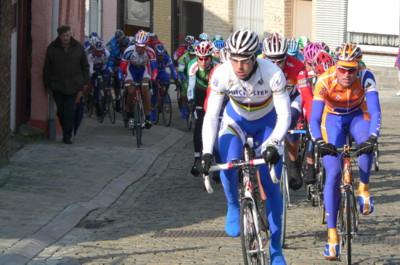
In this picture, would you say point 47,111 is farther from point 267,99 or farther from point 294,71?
point 267,99

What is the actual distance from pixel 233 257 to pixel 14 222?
2557 millimetres

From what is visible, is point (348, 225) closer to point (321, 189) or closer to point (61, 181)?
point (321, 189)

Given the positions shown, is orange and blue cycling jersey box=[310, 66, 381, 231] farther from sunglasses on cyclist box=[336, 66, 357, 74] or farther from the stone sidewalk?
the stone sidewalk

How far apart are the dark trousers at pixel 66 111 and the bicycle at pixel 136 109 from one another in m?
1.06

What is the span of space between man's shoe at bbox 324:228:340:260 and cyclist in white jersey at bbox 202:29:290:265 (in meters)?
0.99

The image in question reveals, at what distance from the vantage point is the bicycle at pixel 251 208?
8734 millimetres

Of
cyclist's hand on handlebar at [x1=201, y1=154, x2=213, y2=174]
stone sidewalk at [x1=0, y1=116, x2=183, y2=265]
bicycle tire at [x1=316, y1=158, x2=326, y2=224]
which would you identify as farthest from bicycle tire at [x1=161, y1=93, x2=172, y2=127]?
cyclist's hand on handlebar at [x1=201, y1=154, x2=213, y2=174]

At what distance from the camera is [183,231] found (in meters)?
12.0

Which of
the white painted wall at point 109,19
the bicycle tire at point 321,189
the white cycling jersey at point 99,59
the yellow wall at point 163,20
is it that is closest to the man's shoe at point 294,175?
the bicycle tire at point 321,189

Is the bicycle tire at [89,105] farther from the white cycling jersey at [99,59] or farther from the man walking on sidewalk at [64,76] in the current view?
the man walking on sidewalk at [64,76]

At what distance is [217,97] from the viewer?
364 inches

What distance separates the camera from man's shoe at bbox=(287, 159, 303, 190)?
12883mm

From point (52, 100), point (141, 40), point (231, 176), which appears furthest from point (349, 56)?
point (141, 40)

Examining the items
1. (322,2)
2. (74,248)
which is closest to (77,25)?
(74,248)
